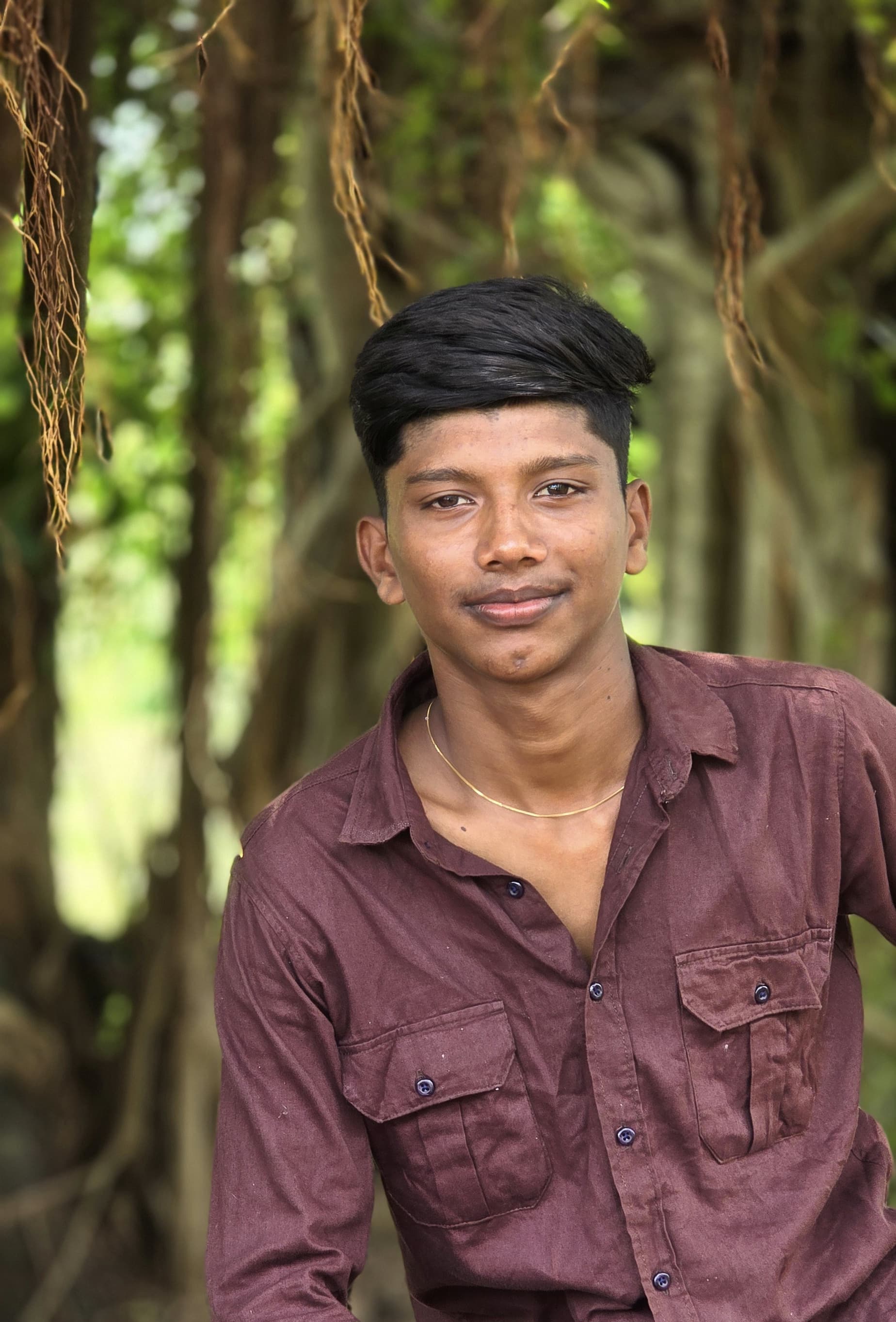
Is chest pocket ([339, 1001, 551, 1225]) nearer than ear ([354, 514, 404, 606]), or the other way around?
chest pocket ([339, 1001, 551, 1225])

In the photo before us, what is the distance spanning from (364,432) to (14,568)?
1.25m

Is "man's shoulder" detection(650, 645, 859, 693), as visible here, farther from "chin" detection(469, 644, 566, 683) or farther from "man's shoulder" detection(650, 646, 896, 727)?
"chin" detection(469, 644, 566, 683)

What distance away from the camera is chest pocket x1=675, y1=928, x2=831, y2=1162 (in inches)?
66.3

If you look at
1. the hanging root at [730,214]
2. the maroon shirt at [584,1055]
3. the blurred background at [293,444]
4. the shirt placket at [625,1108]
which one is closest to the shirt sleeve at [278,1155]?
the maroon shirt at [584,1055]

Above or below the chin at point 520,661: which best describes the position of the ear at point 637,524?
above

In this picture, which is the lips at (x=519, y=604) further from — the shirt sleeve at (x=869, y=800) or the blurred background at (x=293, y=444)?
the blurred background at (x=293, y=444)

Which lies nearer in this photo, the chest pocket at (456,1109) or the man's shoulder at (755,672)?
the chest pocket at (456,1109)

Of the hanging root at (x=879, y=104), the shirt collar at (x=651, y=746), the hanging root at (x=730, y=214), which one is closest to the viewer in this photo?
the shirt collar at (x=651, y=746)

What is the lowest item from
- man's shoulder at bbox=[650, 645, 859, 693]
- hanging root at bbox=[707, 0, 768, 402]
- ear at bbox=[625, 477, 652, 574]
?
man's shoulder at bbox=[650, 645, 859, 693]

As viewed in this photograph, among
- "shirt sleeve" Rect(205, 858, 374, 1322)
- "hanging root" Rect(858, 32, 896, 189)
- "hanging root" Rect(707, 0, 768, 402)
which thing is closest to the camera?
"shirt sleeve" Rect(205, 858, 374, 1322)

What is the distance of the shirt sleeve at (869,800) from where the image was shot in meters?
1.75

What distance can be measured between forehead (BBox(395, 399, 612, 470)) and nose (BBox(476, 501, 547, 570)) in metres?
0.06

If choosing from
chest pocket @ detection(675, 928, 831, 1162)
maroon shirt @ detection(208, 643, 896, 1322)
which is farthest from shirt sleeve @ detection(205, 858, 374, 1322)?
chest pocket @ detection(675, 928, 831, 1162)

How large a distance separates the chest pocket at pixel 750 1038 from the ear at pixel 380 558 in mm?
549
